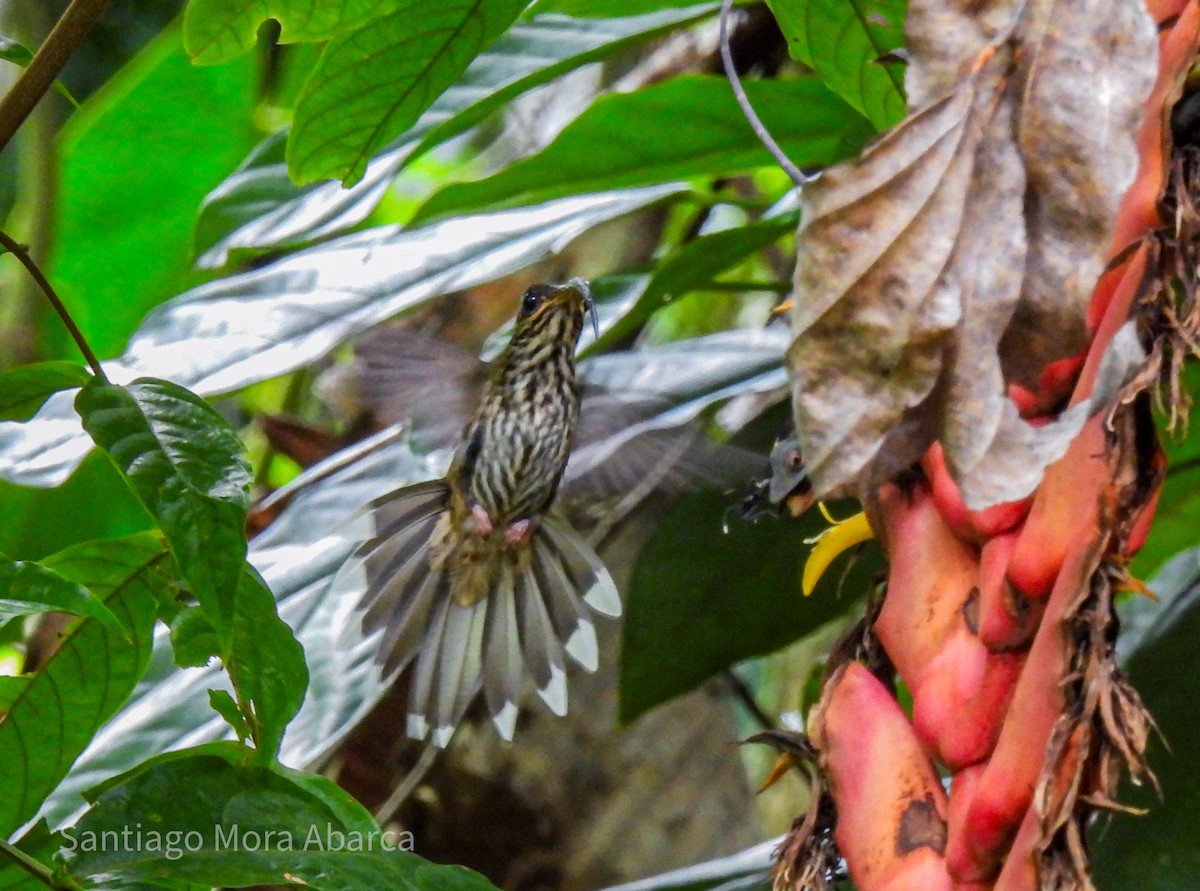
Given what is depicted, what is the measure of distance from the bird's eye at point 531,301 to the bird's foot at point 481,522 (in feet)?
0.83

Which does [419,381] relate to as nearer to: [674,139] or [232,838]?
[674,139]

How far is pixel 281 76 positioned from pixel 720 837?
1.50m

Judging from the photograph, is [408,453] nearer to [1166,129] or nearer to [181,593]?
[181,593]

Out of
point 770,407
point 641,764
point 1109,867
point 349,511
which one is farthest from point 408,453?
point 1109,867

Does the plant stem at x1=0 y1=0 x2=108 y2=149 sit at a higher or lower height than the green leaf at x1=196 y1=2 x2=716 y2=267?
higher

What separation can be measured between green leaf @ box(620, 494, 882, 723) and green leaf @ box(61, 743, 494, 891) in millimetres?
776

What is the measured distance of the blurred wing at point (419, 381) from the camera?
1.67 meters

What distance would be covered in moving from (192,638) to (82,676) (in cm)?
9

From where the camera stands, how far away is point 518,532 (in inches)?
72.5

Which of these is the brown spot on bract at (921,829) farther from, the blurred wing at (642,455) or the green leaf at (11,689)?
the blurred wing at (642,455)

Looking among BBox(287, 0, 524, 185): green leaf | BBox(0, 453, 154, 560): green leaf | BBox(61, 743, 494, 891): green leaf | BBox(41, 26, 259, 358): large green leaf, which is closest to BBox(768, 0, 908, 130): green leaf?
BBox(287, 0, 524, 185): green leaf

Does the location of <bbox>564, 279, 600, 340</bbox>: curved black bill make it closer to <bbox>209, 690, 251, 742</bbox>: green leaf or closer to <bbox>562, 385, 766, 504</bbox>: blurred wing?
<bbox>562, 385, 766, 504</bbox>: blurred wing

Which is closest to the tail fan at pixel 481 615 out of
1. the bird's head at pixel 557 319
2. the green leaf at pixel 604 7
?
the bird's head at pixel 557 319

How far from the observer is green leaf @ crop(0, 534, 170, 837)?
1046mm
